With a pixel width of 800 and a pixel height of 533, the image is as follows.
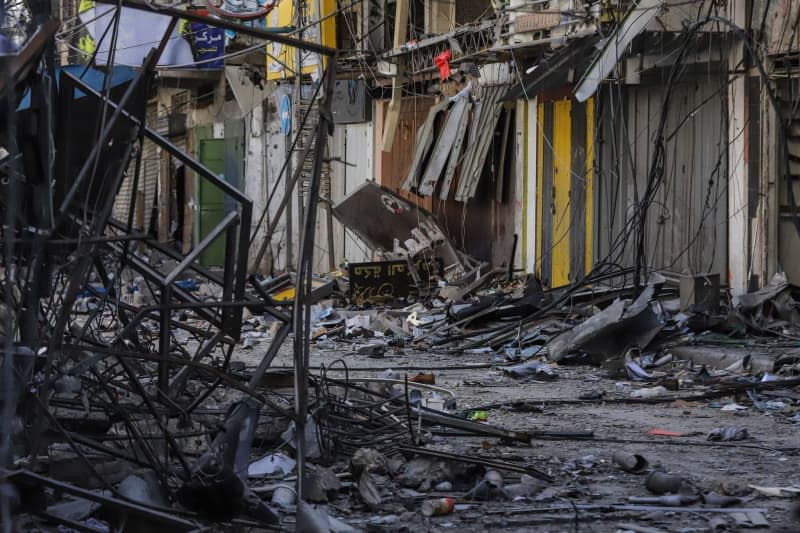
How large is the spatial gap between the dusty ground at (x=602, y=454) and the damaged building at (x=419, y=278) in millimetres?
31

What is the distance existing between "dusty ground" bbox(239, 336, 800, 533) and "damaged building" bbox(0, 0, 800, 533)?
1.2 inches

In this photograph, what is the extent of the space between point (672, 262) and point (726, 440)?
7379mm

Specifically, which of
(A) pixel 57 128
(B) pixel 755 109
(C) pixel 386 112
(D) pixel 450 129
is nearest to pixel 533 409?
(A) pixel 57 128

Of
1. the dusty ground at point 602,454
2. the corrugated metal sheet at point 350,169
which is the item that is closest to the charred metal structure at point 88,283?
the dusty ground at point 602,454

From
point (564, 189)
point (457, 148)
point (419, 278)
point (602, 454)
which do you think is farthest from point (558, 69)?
point (602, 454)

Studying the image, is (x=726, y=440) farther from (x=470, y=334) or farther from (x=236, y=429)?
(x=470, y=334)

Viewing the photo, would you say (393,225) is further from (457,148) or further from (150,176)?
(150,176)

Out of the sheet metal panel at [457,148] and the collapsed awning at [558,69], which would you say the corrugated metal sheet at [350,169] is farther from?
the collapsed awning at [558,69]

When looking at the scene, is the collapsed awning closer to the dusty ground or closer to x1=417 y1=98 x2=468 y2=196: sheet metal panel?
x1=417 y1=98 x2=468 y2=196: sheet metal panel

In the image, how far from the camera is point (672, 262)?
1436 centimetres

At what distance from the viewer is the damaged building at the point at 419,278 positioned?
488 cm

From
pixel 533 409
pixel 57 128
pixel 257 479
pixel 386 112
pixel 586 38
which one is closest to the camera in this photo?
pixel 57 128

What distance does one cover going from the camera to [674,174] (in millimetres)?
14289

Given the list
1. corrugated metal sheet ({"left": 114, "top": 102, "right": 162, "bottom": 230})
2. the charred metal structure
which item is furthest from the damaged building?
corrugated metal sheet ({"left": 114, "top": 102, "right": 162, "bottom": 230})
